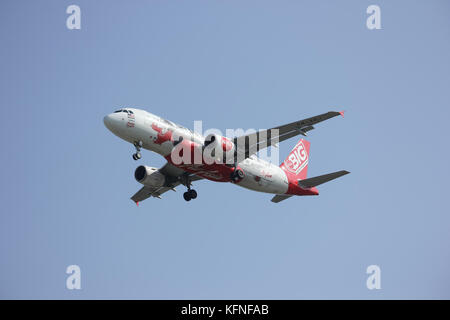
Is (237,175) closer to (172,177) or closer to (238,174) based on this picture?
(238,174)

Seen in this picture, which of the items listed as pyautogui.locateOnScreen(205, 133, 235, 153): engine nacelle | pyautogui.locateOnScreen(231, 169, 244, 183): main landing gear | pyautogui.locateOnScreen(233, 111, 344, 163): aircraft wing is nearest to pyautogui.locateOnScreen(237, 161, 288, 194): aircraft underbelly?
pyautogui.locateOnScreen(231, 169, 244, 183): main landing gear

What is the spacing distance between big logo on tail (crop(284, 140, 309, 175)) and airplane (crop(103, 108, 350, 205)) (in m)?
0.21

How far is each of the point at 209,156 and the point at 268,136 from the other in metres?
4.85

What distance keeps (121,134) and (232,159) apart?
341 inches

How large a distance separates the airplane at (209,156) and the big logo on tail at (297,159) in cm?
21

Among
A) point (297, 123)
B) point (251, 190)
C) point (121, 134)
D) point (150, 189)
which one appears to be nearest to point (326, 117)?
point (297, 123)

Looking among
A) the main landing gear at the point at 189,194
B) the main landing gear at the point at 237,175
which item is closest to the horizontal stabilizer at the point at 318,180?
the main landing gear at the point at 237,175

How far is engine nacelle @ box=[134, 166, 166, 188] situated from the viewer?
51.5 metres

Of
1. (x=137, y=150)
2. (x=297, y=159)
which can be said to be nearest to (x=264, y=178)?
(x=297, y=159)

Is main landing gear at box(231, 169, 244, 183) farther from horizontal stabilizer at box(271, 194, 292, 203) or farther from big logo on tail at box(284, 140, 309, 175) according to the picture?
big logo on tail at box(284, 140, 309, 175)

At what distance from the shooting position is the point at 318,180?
168ft

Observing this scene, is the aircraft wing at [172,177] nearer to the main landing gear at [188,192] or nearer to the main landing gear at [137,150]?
the main landing gear at [188,192]
